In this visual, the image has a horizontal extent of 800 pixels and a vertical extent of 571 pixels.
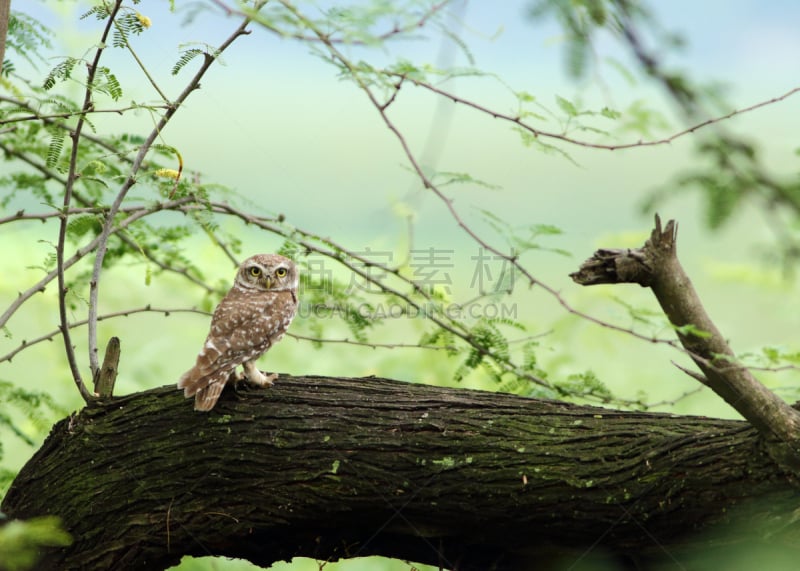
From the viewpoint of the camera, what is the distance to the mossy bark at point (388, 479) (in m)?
3.69

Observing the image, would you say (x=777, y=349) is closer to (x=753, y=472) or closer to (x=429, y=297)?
(x=753, y=472)

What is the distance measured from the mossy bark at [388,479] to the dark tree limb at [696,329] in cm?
14

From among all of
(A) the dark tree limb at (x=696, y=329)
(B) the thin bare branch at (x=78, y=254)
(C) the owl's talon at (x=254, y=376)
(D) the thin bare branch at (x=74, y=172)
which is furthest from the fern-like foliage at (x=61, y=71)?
(A) the dark tree limb at (x=696, y=329)

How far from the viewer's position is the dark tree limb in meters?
3.46

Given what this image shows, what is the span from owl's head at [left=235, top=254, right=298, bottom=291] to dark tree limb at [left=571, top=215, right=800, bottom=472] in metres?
1.90

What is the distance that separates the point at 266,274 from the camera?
15.6 ft

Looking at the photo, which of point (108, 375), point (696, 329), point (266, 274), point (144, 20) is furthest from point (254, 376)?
point (696, 329)

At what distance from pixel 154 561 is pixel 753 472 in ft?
9.43

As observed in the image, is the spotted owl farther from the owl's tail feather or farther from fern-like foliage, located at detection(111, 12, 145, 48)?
fern-like foliage, located at detection(111, 12, 145, 48)

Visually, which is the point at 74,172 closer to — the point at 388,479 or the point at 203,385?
the point at 203,385

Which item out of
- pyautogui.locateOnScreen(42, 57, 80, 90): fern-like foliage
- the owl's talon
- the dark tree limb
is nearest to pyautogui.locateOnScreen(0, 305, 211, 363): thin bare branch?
the owl's talon

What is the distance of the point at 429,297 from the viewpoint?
16.0ft

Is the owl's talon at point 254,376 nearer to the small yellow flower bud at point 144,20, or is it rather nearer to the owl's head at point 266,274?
the owl's head at point 266,274

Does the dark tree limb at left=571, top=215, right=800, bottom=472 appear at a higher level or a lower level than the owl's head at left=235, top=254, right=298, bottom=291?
lower
